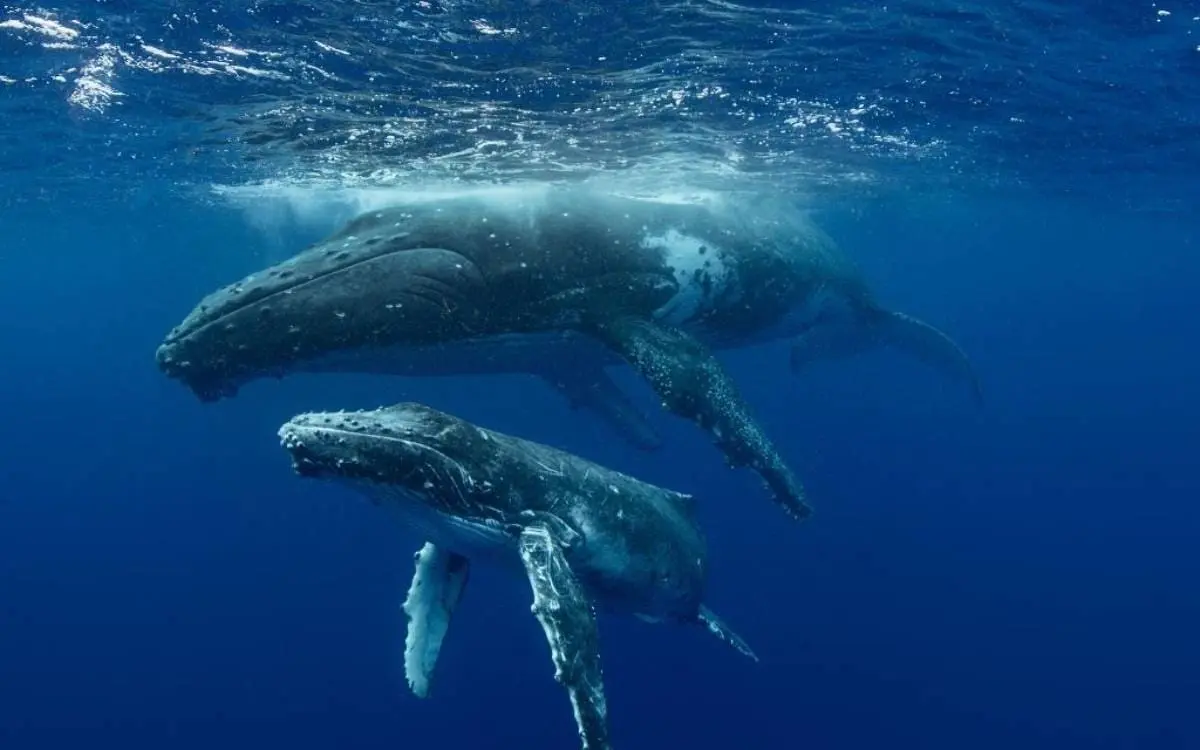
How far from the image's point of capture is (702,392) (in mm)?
10359

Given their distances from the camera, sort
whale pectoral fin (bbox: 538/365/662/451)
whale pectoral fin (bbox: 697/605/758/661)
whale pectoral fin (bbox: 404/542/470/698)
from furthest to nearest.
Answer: whale pectoral fin (bbox: 538/365/662/451), whale pectoral fin (bbox: 697/605/758/661), whale pectoral fin (bbox: 404/542/470/698)

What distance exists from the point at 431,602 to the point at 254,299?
360cm

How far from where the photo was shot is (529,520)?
7594mm

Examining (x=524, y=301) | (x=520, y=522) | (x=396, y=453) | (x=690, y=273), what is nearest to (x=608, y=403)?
(x=690, y=273)

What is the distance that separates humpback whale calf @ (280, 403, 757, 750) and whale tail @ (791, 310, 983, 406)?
9927 mm

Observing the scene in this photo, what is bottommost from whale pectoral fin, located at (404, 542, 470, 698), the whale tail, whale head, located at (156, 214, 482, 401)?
the whale tail

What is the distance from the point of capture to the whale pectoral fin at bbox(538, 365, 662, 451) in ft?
49.9

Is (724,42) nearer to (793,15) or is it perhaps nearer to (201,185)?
(793,15)

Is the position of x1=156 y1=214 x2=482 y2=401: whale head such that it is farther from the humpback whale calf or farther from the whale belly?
the whale belly

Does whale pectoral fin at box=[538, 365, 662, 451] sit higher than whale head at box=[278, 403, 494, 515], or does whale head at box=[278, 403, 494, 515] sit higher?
whale head at box=[278, 403, 494, 515]

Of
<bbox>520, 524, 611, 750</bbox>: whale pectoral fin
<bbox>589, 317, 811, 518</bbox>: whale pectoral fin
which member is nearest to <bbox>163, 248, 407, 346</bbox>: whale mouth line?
<bbox>589, 317, 811, 518</bbox>: whale pectoral fin

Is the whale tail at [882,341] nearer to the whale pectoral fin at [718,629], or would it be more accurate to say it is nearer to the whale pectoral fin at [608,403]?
the whale pectoral fin at [608,403]

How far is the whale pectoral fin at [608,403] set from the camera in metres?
15.2

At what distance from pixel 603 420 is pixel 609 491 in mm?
7499
